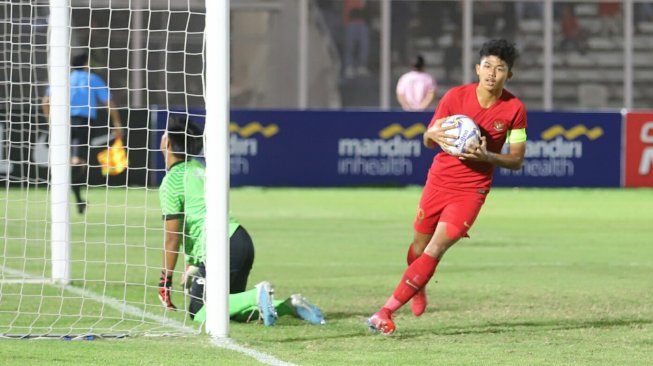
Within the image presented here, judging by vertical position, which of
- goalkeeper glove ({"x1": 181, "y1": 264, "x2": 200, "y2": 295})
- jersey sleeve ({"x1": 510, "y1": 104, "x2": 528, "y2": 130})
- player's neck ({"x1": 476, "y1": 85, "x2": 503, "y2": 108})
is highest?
player's neck ({"x1": 476, "y1": 85, "x2": 503, "y2": 108})

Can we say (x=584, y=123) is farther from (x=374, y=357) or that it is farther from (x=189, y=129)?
(x=374, y=357)

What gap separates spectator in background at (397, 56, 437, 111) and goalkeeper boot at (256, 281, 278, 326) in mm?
16826

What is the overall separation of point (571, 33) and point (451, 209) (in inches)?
973

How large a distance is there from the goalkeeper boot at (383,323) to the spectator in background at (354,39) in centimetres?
2359

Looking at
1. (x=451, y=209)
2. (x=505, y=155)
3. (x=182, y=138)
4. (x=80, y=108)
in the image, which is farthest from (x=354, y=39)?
(x=505, y=155)

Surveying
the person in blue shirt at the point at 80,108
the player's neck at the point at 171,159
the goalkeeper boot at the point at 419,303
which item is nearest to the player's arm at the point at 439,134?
the goalkeeper boot at the point at 419,303

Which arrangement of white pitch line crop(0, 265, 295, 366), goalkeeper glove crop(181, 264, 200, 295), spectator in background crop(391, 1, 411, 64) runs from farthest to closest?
spectator in background crop(391, 1, 411, 64) < goalkeeper glove crop(181, 264, 200, 295) < white pitch line crop(0, 265, 295, 366)

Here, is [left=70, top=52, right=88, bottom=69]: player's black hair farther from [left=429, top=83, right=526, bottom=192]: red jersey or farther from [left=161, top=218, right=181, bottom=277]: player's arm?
[left=429, top=83, right=526, bottom=192]: red jersey

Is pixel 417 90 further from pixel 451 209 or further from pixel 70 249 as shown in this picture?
pixel 451 209

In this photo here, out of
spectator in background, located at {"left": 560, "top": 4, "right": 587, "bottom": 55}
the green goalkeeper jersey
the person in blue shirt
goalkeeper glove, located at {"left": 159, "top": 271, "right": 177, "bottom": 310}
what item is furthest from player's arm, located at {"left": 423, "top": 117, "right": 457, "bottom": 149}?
spectator in background, located at {"left": 560, "top": 4, "right": 587, "bottom": 55}

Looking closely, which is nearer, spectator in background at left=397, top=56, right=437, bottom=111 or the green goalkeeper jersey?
the green goalkeeper jersey

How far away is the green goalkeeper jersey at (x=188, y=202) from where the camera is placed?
9.89 metres

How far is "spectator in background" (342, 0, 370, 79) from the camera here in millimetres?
32312

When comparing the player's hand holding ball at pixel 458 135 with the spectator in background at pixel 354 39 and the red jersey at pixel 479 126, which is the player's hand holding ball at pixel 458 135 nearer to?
the red jersey at pixel 479 126
